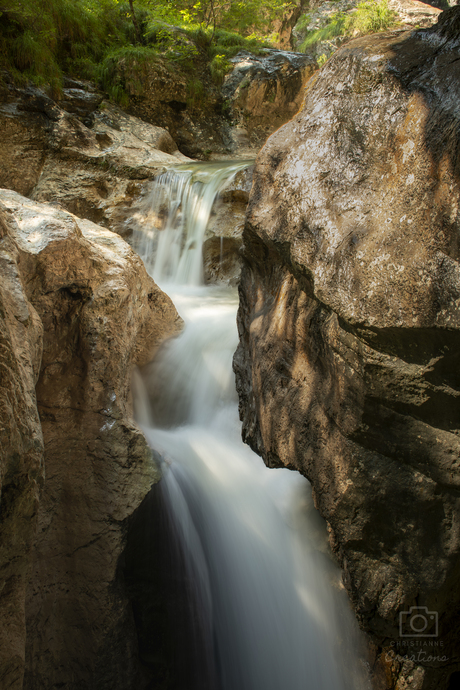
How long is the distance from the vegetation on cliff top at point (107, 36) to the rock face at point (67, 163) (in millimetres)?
736

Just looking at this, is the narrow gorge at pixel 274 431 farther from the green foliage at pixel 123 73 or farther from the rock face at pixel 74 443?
the green foliage at pixel 123 73

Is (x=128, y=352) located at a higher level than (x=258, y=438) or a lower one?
higher

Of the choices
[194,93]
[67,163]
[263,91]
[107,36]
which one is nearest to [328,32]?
[263,91]

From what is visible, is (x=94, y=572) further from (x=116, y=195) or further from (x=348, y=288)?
(x=116, y=195)

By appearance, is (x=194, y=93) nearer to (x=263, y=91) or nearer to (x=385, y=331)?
(x=263, y=91)

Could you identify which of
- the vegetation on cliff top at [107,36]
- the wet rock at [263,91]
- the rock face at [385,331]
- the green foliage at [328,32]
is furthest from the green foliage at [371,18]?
the rock face at [385,331]

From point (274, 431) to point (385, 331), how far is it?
100 cm

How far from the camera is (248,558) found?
270cm

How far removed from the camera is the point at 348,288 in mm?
1732

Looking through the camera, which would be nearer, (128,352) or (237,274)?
(128,352)

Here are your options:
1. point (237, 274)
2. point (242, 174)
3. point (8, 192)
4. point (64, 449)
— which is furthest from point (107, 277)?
point (242, 174)

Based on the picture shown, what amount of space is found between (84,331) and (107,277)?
50cm

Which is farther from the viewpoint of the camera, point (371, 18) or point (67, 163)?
point (371, 18)

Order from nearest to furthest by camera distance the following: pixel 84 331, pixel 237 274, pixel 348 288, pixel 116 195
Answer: pixel 348 288, pixel 84 331, pixel 237 274, pixel 116 195
